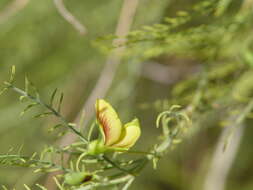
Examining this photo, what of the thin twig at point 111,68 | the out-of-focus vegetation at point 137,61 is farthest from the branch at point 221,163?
the thin twig at point 111,68

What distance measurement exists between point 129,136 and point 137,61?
0.55m

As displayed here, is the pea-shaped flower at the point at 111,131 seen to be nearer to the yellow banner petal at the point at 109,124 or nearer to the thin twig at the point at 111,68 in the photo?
the yellow banner petal at the point at 109,124

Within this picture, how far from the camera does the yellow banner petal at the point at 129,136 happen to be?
0.43 metres

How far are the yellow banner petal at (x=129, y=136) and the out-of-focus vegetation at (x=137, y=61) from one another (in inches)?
7.3

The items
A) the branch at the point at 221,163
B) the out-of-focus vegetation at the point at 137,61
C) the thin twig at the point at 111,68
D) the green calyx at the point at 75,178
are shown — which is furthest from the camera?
the branch at the point at 221,163

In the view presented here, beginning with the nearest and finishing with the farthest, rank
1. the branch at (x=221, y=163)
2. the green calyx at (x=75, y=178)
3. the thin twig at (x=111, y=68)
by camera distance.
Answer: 1. the green calyx at (x=75, y=178)
2. the thin twig at (x=111, y=68)
3. the branch at (x=221, y=163)

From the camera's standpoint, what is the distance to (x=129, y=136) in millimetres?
438

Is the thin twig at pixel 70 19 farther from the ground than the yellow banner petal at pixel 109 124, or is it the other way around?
the thin twig at pixel 70 19

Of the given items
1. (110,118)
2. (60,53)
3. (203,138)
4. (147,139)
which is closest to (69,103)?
(60,53)

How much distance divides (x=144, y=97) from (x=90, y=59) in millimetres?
635

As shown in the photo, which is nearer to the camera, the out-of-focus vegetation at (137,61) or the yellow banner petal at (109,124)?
the yellow banner petal at (109,124)

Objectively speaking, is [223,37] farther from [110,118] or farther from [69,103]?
[69,103]

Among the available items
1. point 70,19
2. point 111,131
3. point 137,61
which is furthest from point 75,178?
point 137,61

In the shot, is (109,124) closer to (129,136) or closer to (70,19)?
(129,136)
